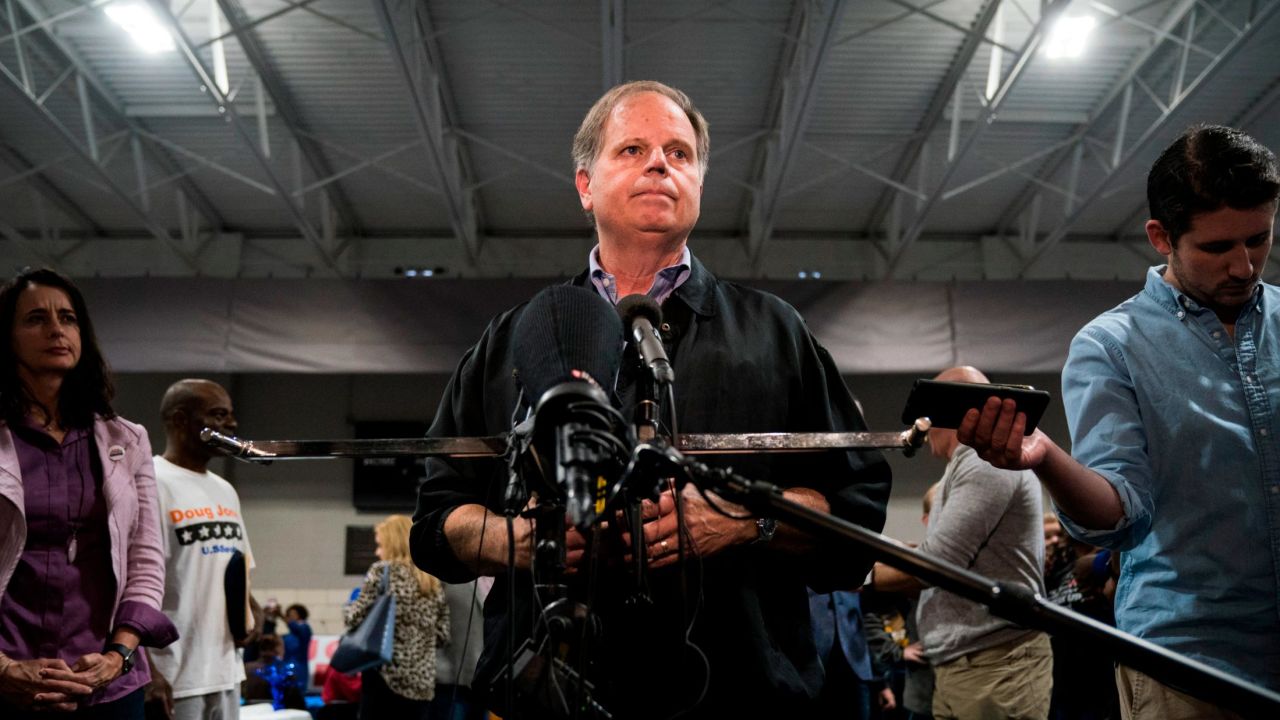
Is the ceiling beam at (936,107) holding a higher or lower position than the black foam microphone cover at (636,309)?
higher

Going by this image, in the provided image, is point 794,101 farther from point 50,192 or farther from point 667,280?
point 50,192

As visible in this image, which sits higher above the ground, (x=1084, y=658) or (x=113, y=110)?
(x=113, y=110)

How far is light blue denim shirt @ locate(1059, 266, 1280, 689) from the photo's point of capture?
1.65 m

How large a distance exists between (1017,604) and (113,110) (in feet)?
35.8

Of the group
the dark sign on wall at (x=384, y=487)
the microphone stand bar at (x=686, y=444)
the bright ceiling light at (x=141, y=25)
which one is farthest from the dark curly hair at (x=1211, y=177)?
the dark sign on wall at (x=384, y=487)

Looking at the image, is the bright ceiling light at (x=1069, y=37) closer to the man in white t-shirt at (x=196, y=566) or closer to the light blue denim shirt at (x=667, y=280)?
the man in white t-shirt at (x=196, y=566)

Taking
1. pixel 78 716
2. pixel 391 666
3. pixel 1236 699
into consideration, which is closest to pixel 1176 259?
pixel 1236 699

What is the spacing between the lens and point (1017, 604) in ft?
3.48

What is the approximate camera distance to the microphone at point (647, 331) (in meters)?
1.22

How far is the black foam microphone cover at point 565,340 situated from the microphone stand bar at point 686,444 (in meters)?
0.11

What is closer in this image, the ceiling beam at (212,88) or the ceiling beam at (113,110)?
the ceiling beam at (212,88)

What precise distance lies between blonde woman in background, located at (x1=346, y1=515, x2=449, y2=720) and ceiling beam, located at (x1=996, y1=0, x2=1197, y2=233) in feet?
21.9

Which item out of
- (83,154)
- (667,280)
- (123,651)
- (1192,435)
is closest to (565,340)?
(667,280)

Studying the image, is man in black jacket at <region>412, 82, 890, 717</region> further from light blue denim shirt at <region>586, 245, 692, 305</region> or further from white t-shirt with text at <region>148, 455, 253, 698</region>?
white t-shirt with text at <region>148, 455, 253, 698</region>
